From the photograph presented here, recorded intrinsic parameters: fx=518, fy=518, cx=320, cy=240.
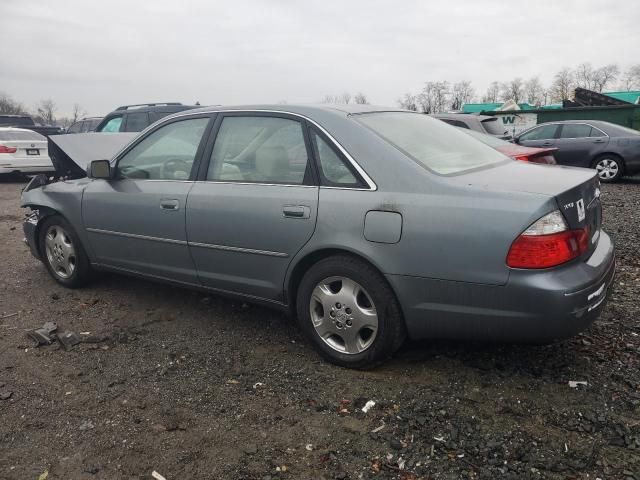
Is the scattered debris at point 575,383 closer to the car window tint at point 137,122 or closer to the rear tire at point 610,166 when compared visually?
the car window tint at point 137,122

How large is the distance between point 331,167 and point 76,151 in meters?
3.21

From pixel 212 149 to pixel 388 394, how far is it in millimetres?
2029

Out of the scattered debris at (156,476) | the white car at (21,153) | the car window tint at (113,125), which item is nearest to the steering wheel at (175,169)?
the scattered debris at (156,476)

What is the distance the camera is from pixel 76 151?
16.6 feet

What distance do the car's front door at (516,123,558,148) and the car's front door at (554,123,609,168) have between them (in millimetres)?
163

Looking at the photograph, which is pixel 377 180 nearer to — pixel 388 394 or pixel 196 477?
pixel 388 394

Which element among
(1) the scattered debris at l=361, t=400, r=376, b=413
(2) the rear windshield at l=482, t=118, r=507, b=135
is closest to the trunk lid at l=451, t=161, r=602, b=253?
(1) the scattered debris at l=361, t=400, r=376, b=413

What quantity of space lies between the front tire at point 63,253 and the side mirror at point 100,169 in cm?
70

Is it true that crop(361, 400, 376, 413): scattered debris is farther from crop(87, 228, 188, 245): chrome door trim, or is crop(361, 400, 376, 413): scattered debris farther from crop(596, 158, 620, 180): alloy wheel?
crop(596, 158, 620, 180): alloy wheel

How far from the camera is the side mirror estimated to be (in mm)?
4051

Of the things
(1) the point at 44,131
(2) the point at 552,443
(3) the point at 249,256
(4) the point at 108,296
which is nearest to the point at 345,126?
(3) the point at 249,256

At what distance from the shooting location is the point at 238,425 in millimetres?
2604

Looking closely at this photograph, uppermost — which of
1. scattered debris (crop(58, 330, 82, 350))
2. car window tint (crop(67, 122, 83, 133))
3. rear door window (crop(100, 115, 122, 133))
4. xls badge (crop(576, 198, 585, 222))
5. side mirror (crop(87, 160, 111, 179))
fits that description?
car window tint (crop(67, 122, 83, 133))

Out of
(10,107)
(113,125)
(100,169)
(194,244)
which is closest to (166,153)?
(100,169)
